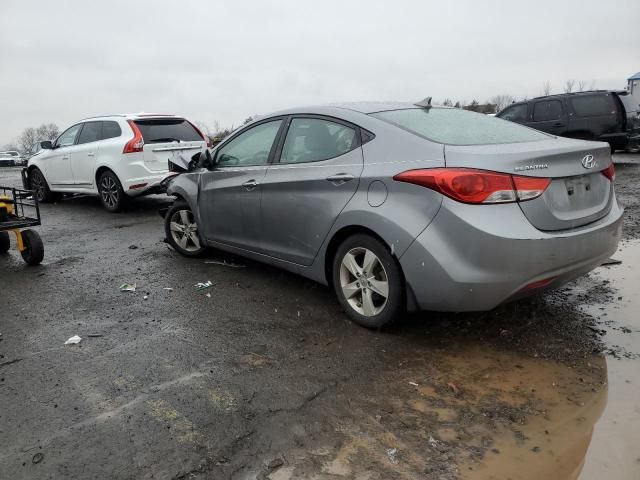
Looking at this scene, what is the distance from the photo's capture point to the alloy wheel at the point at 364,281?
140 inches

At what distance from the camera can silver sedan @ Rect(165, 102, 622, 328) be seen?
9.95 feet

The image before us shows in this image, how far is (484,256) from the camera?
3.00 metres

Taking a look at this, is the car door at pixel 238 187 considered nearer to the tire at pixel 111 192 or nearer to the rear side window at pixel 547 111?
the tire at pixel 111 192

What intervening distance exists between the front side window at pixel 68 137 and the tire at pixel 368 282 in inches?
316

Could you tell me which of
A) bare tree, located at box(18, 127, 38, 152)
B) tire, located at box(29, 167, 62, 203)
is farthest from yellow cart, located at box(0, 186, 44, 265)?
bare tree, located at box(18, 127, 38, 152)

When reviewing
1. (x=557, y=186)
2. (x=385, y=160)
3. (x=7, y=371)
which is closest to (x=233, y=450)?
(x=7, y=371)

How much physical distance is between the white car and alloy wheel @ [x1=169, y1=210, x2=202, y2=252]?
2.72 meters

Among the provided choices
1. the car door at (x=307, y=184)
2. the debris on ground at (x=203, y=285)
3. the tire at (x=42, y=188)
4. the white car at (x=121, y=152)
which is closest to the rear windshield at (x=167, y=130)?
the white car at (x=121, y=152)

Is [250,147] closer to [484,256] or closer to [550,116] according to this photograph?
[484,256]

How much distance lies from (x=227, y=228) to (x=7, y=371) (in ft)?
7.35

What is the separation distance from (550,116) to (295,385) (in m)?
12.0

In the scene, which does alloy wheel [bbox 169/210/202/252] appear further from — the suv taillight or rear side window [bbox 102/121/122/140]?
rear side window [bbox 102/121/122/140]

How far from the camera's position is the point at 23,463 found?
7.96 ft

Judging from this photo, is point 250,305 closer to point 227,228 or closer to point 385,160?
point 227,228
